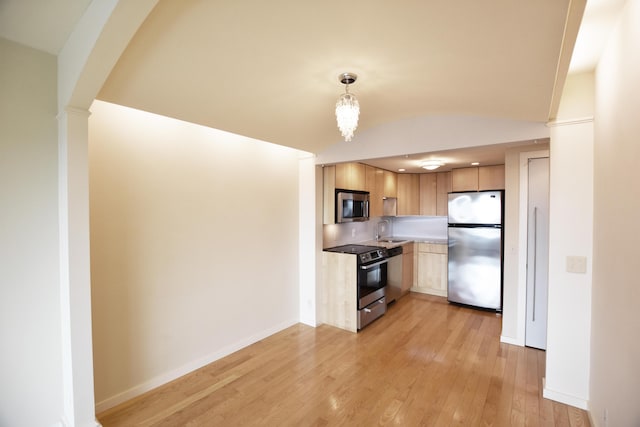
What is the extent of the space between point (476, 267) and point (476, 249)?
0.29m

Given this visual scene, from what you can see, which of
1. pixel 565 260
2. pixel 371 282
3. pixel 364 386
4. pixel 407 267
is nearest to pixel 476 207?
pixel 407 267

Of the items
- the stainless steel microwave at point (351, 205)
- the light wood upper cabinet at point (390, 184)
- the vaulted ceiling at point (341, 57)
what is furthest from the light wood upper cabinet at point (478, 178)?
the vaulted ceiling at point (341, 57)

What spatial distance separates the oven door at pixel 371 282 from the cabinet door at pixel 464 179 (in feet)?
6.20

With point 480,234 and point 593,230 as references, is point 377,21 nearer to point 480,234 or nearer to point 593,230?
point 593,230

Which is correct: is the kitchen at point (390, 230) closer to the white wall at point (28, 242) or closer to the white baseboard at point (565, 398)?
the white baseboard at point (565, 398)

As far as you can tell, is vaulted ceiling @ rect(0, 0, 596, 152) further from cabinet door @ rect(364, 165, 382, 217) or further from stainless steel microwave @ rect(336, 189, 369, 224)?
cabinet door @ rect(364, 165, 382, 217)

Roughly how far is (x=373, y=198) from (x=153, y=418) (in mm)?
3857

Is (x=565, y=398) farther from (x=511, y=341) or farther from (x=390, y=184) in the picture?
(x=390, y=184)

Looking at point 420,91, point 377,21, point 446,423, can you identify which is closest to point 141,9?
point 377,21

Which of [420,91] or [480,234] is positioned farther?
[480,234]

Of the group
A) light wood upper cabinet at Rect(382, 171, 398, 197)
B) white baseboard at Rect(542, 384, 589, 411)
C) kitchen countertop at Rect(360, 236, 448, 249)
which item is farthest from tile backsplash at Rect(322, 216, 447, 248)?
white baseboard at Rect(542, 384, 589, 411)

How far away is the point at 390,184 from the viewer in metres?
5.37

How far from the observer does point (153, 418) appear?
87.0 inches

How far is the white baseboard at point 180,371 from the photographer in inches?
91.1
